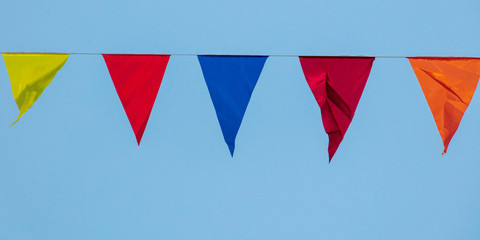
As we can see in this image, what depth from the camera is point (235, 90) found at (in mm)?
2773

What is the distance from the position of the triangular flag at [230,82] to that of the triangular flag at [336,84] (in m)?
0.24

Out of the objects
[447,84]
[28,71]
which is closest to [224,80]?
[28,71]

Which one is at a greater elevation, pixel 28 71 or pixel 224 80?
pixel 28 71

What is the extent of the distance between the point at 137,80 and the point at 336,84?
91cm

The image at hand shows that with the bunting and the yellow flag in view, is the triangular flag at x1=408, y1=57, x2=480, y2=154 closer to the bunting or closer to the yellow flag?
the bunting

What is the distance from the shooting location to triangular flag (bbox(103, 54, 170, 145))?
273 centimetres

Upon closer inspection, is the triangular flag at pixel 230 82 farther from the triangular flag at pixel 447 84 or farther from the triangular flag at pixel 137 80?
the triangular flag at pixel 447 84

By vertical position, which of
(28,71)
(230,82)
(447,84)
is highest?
(28,71)

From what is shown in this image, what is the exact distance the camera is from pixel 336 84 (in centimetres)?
282

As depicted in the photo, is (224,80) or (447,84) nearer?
(224,80)

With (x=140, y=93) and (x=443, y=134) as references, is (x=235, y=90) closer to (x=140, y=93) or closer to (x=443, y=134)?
(x=140, y=93)

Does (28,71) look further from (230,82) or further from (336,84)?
(336,84)

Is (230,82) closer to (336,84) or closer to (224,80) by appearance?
(224,80)

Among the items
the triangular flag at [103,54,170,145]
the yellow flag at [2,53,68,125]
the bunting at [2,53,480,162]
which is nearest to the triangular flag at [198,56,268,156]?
the bunting at [2,53,480,162]
